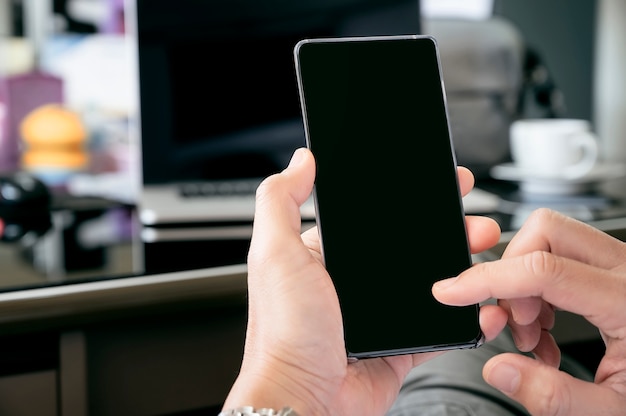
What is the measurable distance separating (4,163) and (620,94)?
46.2 inches

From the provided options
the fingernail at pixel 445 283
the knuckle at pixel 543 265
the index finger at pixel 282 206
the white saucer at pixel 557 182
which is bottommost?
the white saucer at pixel 557 182

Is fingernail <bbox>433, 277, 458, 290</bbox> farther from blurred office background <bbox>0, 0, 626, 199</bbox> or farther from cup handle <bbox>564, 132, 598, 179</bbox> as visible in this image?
blurred office background <bbox>0, 0, 626, 199</bbox>

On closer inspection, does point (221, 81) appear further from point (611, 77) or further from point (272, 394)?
point (611, 77)

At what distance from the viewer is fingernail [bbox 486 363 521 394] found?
483 millimetres

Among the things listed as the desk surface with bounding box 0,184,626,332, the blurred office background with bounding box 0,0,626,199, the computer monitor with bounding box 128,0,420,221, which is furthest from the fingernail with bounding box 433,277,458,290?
the blurred office background with bounding box 0,0,626,199

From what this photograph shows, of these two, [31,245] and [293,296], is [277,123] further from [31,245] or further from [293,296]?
[293,296]

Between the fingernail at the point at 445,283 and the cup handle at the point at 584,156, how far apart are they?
58 cm

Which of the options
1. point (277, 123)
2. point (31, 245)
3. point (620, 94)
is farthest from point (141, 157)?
point (620, 94)

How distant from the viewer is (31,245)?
2.41 feet

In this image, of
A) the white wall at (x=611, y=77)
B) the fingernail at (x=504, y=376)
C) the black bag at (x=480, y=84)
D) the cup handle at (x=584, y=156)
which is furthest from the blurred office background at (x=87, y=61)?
the white wall at (x=611, y=77)

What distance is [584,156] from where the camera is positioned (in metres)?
1.03

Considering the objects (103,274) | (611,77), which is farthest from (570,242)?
(611,77)

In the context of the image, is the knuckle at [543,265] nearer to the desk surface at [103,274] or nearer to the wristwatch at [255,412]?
the wristwatch at [255,412]

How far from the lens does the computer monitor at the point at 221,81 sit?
972 mm
